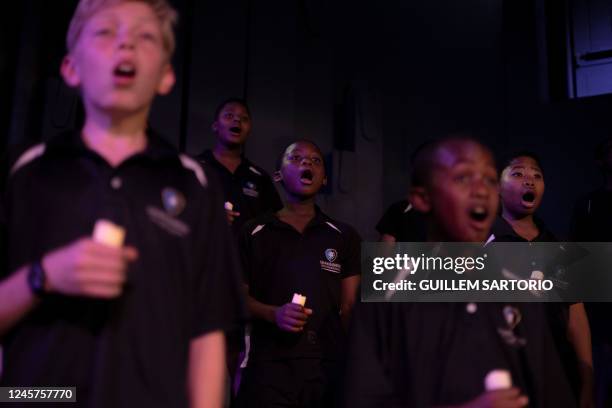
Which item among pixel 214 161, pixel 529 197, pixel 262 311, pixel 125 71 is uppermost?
pixel 214 161

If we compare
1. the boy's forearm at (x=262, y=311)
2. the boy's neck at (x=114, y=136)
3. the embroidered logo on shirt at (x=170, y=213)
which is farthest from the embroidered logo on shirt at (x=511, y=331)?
the boy's forearm at (x=262, y=311)

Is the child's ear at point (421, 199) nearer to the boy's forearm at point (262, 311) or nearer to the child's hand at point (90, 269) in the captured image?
the child's hand at point (90, 269)

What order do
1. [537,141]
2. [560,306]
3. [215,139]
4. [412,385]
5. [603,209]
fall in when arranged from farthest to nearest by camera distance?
[537,141]
[215,139]
[603,209]
[560,306]
[412,385]

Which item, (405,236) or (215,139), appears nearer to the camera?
(405,236)

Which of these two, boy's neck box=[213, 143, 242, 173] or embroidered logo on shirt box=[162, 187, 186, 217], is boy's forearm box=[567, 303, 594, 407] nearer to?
boy's neck box=[213, 143, 242, 173]

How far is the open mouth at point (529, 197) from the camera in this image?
3.01m

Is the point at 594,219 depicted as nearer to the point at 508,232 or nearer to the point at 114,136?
the point at 508,232

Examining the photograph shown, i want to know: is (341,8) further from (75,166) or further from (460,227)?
(75,166)

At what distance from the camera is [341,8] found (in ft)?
16.8

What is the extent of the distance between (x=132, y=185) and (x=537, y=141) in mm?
4264

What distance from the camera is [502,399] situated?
139 centimetres

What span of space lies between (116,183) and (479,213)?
936 mm

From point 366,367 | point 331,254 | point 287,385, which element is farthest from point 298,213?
point 366,367

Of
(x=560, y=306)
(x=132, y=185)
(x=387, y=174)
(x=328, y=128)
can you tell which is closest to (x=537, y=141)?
(x=387, y=174)
